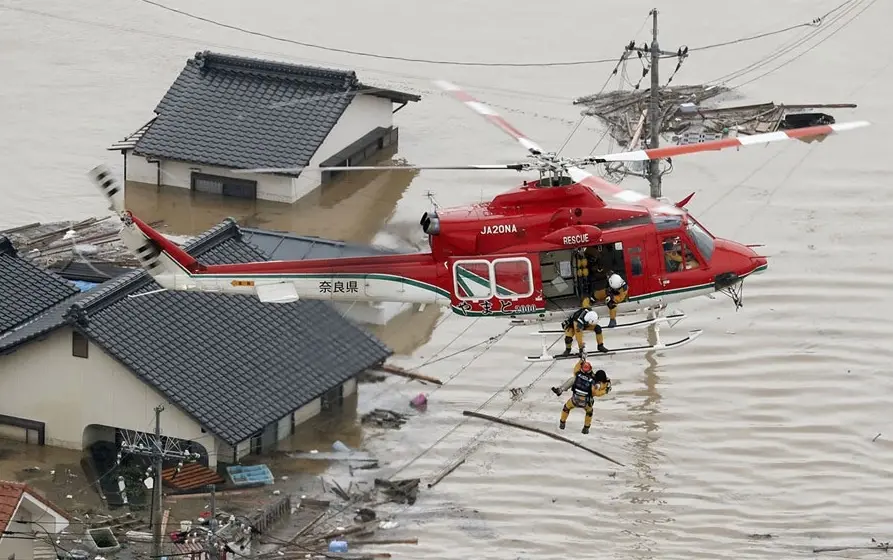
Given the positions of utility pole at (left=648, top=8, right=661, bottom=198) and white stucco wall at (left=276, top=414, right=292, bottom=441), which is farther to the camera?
utility pole at (left=648, top=8, right=661, bottom=198)

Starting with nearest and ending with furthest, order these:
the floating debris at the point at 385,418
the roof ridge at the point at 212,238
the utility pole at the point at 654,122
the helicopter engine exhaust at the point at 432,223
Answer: the helicopter engine exhaust at the point at 432,223 < the floating debris at the point at 385,418 < the roof ridge at the point at 212,238 < the utility pole at the point at 654,122

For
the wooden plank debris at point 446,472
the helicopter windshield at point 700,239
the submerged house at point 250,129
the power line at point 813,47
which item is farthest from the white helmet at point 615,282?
the power line at point 813,47

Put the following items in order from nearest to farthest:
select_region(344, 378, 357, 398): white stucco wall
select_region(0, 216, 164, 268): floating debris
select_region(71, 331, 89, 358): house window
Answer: select_region(71, 331, 89, 358): house window
select_region(344, 378, 357, 398): white stucco wall
select_region(0, 216, 164, 268): floating debris

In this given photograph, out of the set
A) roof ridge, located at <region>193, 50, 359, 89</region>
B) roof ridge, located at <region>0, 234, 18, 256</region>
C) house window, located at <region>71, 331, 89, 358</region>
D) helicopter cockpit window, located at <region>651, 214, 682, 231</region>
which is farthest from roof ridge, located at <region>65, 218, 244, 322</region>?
roof ridge, located at <region>193, 50, 359, 89</region>

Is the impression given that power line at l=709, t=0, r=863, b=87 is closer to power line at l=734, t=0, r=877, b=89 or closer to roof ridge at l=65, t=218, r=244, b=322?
power line at l=734, t=0, r=877, b=89

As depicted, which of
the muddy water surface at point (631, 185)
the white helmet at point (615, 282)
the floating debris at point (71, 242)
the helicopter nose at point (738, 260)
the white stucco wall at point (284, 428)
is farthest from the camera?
the floating debris at point (71, 242)

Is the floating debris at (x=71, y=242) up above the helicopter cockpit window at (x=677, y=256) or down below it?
above

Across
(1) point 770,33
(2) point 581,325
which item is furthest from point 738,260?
(1) point 770,33

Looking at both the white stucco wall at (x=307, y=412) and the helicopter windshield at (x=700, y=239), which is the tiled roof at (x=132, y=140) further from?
the helicopter windshield at (x=700, y=239)
